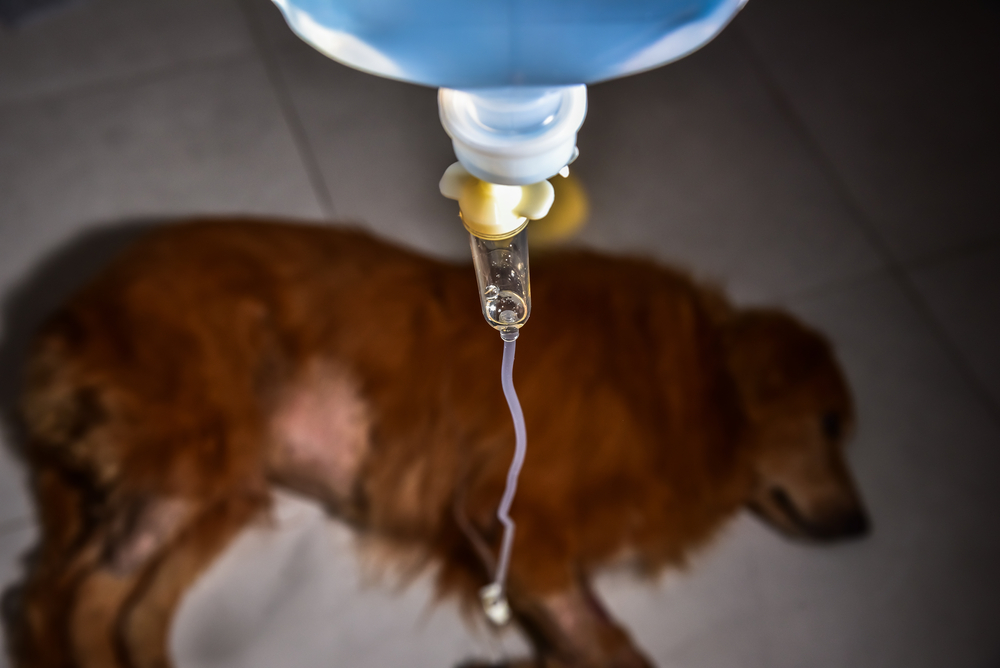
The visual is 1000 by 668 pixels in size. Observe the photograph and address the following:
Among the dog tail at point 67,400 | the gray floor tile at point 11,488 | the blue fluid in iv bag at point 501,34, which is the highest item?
the blue fluid in iv bag at point 501,34

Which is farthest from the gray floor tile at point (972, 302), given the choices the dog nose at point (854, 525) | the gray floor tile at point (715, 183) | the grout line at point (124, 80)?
the grout line at point (124, 80)

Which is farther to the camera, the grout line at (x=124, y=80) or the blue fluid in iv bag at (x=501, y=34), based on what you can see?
the grout line at (x=124, y=80)

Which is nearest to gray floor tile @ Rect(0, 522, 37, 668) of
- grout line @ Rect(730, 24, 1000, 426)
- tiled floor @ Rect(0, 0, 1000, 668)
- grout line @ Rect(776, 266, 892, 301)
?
tiled floor @ Rect(0, 0, 1000, 668)

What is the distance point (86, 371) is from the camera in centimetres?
105

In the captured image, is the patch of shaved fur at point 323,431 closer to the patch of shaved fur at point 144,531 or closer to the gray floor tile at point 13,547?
the patch of shaved fur at point 144,531

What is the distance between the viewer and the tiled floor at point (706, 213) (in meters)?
1.24

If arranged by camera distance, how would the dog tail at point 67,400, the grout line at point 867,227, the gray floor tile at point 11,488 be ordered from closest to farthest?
the dog tail at point 67,400 < the gray floor tile at point 11,488 < the grout line at point 867,227

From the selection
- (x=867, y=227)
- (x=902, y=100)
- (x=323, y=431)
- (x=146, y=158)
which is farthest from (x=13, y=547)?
(x=902, y=100)

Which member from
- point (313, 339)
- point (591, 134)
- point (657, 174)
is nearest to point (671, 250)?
point (657, 174)

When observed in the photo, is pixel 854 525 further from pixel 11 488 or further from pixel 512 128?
pixel 11 488

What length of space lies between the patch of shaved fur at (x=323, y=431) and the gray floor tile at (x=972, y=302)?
3.47 ft

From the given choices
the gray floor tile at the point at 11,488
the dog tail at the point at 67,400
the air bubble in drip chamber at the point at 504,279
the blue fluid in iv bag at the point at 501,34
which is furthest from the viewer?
the gray floor tile at the point at 11,488

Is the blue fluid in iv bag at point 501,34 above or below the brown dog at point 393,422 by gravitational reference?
above

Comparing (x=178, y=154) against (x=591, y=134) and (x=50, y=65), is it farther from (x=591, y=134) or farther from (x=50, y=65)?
(x=591, y=134)
